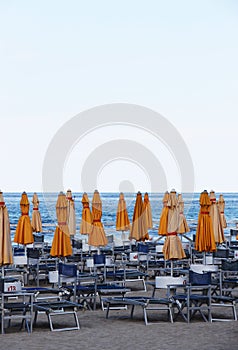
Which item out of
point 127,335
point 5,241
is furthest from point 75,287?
point 127,335

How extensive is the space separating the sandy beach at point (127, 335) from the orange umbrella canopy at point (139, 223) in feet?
17.7

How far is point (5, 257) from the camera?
36.0ft

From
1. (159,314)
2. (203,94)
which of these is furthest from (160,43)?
(159,314)

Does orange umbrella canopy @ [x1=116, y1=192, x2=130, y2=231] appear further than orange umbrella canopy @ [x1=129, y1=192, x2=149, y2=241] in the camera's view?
Yes

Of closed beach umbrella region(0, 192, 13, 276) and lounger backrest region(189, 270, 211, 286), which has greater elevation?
closed beach umbrella region(0, 192, 13, 276)

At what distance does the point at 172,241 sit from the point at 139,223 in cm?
323

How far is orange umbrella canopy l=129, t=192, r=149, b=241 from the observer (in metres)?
16.0

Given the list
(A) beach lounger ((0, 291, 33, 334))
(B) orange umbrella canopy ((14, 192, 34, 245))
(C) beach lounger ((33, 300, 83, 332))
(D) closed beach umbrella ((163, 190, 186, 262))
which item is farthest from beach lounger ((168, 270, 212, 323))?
(B) orange umbrella canopy ((14, 192, 34, 245))

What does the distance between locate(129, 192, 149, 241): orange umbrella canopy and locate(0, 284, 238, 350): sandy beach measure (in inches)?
213

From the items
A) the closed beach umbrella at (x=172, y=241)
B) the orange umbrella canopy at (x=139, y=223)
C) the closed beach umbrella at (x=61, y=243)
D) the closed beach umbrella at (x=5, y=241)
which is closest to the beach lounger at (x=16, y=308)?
the closed beach umbrella at (x=5, y=241)

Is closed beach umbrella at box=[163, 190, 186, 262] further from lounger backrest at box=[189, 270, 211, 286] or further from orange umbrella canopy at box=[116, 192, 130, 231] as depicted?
orange umbrella canopy at box=[116, 192, 130, 231]

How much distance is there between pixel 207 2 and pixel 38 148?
87.0 ft

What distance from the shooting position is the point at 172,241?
12.9 metres

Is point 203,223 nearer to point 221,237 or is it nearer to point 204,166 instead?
point 221,237
